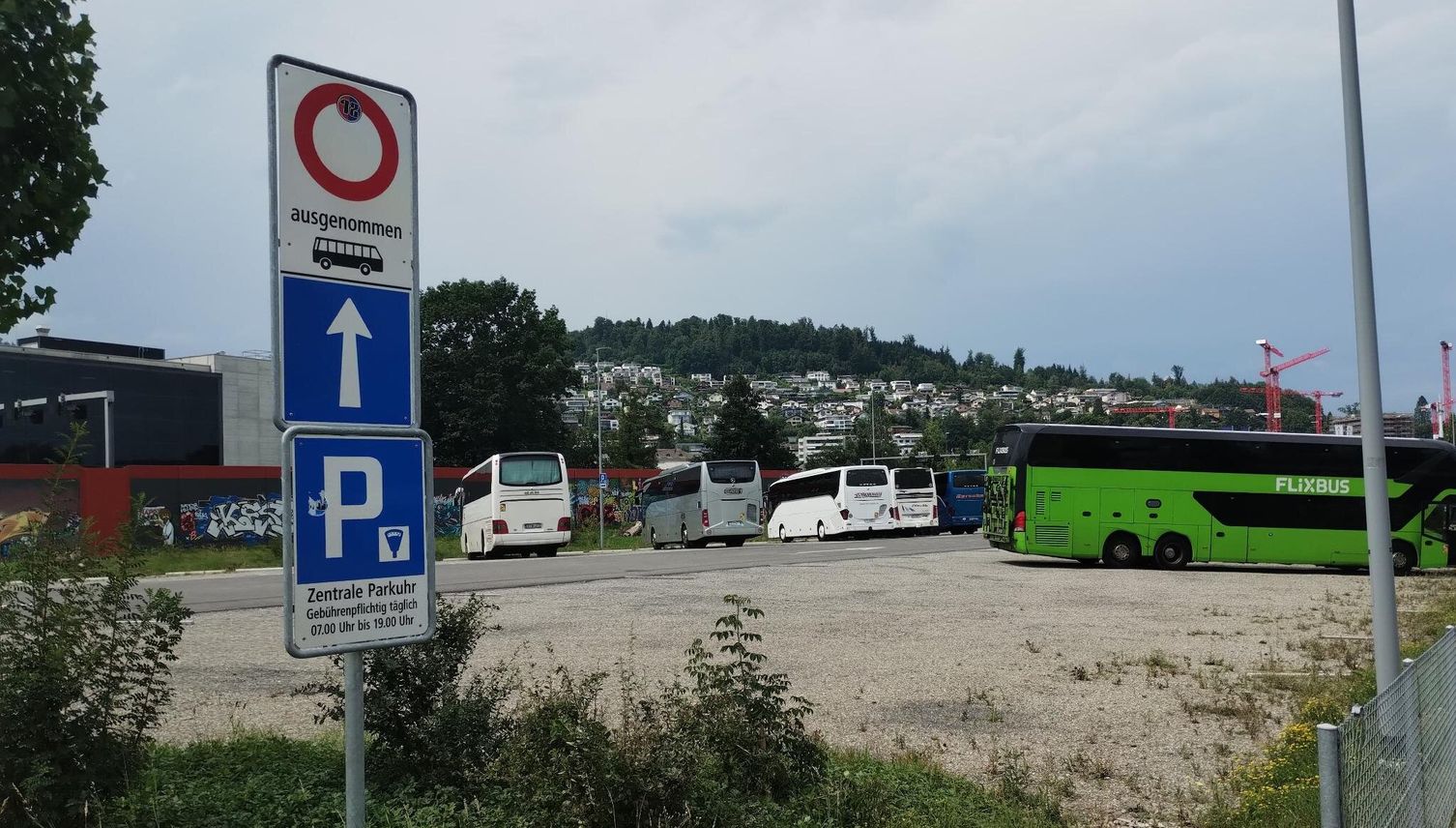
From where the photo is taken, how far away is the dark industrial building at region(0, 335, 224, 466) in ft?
172

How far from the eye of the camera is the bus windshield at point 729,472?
40.5 meters

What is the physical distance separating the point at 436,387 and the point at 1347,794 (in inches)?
2730

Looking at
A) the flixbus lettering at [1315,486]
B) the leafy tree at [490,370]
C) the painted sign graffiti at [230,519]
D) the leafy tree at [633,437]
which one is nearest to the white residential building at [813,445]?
the leafy tree at [633,437]

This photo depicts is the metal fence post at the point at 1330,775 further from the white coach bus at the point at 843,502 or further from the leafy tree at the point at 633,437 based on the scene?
the leafy tree at the point at 633,437

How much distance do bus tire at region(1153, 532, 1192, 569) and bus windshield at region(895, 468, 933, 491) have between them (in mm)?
18576

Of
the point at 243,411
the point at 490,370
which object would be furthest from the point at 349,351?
the point at 490,370

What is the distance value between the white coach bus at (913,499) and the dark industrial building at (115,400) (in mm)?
31129

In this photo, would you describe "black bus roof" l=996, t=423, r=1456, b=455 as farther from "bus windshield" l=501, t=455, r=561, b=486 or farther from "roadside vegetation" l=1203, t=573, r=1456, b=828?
"roadside vegetation" l=1203, t=573, r=1456, b=828

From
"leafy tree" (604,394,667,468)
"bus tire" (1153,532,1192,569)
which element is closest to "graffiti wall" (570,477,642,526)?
"bus tire" (1153,532,1192,569)

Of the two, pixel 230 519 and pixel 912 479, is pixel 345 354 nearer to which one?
pixel 230 519

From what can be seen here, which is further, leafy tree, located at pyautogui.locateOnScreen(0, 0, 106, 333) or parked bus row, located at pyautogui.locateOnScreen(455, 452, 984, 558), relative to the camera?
parked bus row, located at pyautogui.locateOnScreen(455, 452, 984, 558)

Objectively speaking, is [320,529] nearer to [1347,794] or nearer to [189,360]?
[1347,794]

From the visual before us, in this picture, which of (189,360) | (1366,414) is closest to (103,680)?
(1366,414)

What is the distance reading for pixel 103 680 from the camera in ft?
14.4
